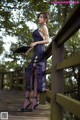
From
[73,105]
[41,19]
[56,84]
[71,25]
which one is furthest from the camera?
[41,19]

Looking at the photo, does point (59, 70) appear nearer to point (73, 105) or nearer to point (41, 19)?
point (41, 19)

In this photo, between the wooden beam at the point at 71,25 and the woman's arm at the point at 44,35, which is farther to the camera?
the woman's arm at the point at 44,35

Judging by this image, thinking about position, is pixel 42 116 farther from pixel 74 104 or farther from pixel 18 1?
pixel 18 1

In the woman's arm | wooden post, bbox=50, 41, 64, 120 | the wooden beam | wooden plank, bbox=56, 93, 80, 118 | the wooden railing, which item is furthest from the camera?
the woman's arm

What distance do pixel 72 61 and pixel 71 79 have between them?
5.92 meters

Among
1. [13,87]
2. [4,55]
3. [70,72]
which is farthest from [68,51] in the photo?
[4,55]

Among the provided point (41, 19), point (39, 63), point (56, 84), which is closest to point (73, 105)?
point (56, 84)

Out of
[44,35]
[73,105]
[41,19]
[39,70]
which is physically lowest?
[73,105]

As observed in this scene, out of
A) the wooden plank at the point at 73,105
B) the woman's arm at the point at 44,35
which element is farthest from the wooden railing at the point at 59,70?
the woman's arm at the point at 44,35

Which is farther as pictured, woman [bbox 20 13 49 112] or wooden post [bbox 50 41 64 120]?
woman [bbox 20 13 49 112]

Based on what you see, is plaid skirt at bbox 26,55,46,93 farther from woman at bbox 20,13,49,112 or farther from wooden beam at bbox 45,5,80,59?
wooden beam at bbox 45,5,80,59

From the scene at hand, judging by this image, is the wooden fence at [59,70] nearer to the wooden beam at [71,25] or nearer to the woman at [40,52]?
the wooden beam at [71,25]

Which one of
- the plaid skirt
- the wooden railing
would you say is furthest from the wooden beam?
the plaid skirt

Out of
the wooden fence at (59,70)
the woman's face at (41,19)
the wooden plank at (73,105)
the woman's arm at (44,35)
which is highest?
the woman's face at (41,19)
